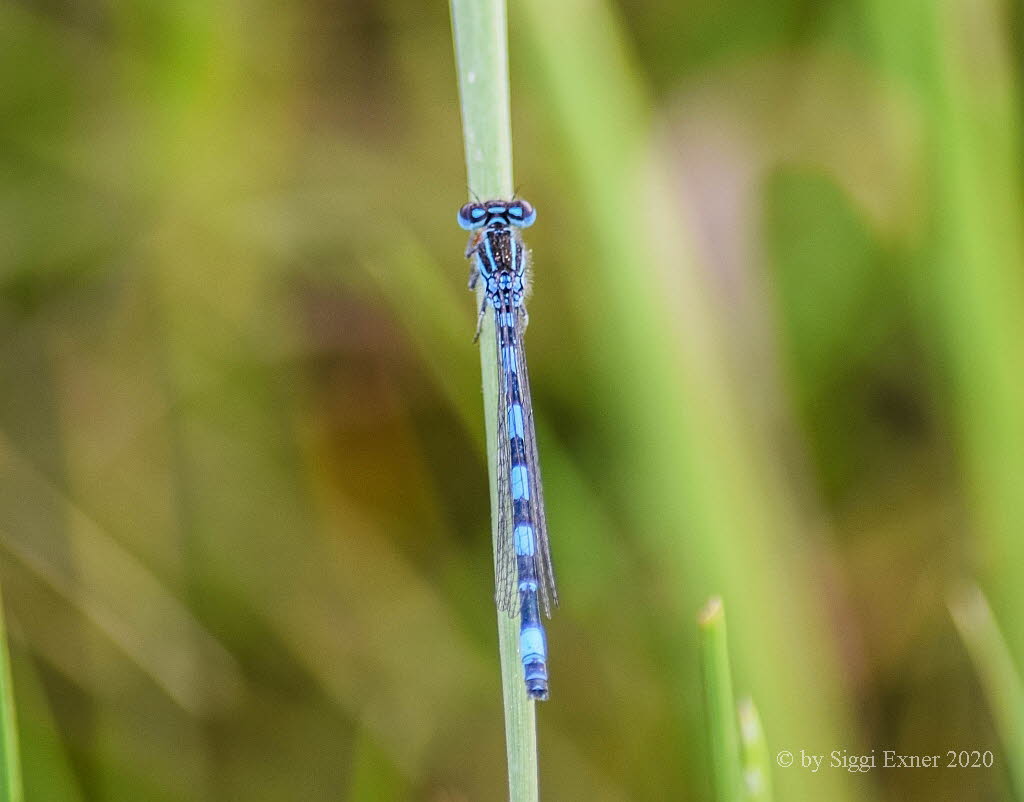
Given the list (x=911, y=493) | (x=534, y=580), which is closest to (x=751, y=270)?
(x=911, y=493)

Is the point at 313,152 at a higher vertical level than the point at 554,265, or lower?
higher

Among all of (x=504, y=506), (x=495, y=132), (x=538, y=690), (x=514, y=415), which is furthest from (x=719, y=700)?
(x=514, y=415)

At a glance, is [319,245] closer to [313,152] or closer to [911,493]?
[313,152]

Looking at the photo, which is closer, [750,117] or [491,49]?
[491,49]

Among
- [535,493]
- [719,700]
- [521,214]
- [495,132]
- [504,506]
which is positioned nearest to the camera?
[719,700]

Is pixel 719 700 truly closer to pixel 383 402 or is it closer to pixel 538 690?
pixel 538 690

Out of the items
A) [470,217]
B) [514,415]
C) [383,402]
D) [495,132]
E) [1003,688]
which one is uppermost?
[383,402]
